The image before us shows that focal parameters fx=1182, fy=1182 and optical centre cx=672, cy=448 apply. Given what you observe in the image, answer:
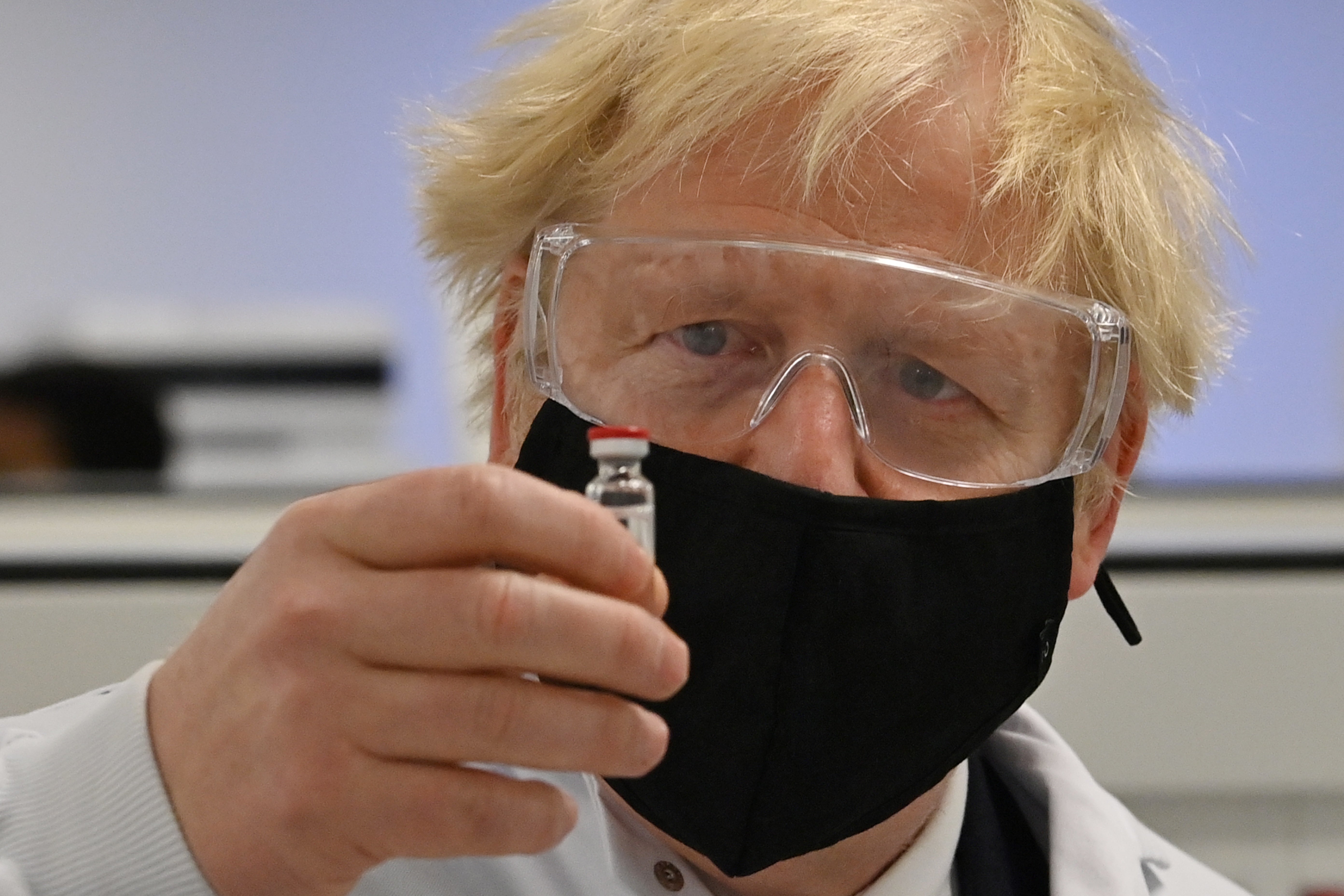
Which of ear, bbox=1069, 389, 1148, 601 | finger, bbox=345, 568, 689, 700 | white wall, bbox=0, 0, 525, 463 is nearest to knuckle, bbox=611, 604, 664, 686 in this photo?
finger, bbox=345, 568, 689, 700

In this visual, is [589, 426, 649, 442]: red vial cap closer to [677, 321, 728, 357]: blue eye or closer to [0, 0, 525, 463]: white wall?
[677, 321, 728, 357]: blue eye

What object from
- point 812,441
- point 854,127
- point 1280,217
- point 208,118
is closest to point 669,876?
point 812,441

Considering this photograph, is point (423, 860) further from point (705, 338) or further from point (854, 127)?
point (854, 127)

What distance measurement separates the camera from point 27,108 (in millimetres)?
2398

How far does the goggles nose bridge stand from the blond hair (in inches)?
7.2

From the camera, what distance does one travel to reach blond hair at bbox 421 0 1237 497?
122 cm

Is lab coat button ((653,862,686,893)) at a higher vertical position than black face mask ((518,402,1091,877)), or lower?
lower

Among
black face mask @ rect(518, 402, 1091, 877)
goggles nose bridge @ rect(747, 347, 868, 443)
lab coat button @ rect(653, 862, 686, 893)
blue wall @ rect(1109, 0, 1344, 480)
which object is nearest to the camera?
black face mask @ rect(518, 402, 1091, 877)

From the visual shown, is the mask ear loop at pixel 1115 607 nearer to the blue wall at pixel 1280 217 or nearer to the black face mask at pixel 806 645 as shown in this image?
the black face mask at pixel 806 645

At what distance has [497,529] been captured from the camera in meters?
0.71

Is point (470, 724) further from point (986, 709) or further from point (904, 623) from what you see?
point (986, 709)

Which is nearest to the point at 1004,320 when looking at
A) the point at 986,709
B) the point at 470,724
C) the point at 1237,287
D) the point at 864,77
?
the point at 864,77

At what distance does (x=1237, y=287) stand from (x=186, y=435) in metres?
1.84

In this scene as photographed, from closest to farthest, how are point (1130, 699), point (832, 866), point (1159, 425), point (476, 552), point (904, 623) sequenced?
point (476, 552)
point (904, 623)
point (832, 866)
point (1159, 425)
point (1130, 699)
